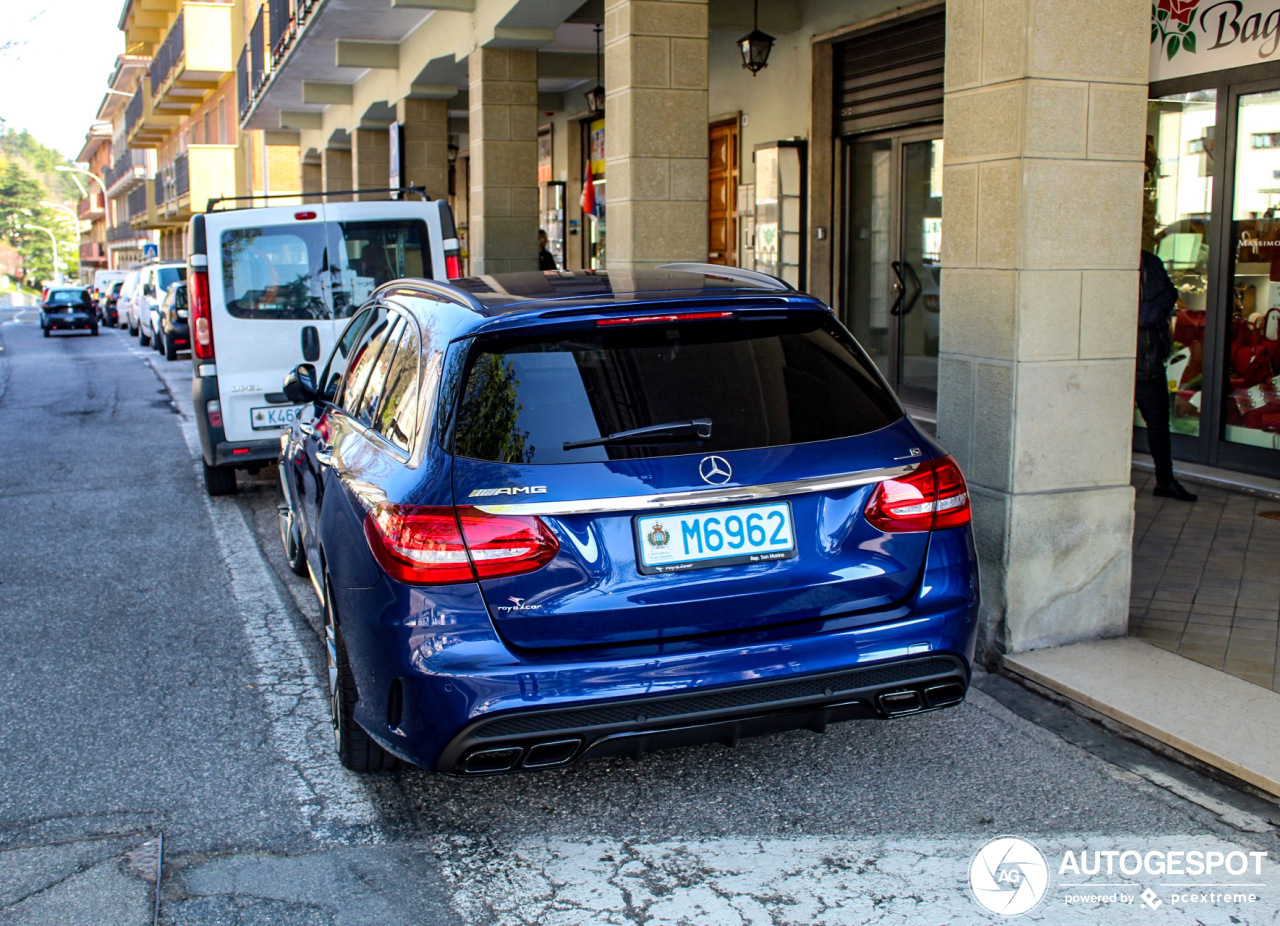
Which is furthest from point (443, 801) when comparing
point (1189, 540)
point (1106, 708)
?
point (1189, 540)

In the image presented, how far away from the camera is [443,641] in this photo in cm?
350

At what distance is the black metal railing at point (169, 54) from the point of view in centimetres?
4740

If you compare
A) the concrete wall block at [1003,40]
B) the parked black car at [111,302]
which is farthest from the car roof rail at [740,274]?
the parked black car at [111,302]

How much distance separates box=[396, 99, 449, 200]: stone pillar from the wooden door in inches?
142

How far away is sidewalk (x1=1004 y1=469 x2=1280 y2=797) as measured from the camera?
14.6ft

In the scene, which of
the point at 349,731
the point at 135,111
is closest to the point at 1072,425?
the point at 349,731

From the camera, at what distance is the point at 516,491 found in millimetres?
3490

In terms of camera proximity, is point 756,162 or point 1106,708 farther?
point 756,162

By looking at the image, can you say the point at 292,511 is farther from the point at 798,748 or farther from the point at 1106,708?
the point at 1106,708

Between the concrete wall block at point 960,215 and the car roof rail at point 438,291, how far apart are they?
2.39 metres

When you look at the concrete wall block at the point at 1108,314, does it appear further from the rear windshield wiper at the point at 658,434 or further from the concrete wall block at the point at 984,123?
the rear windshield wiper at the point at 658,434

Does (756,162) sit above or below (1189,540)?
above

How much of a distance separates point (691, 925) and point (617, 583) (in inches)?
35.2

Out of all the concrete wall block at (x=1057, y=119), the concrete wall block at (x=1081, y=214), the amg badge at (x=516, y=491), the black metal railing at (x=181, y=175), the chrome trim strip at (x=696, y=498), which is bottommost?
the chrome trim strip at (x=696, y=498)
